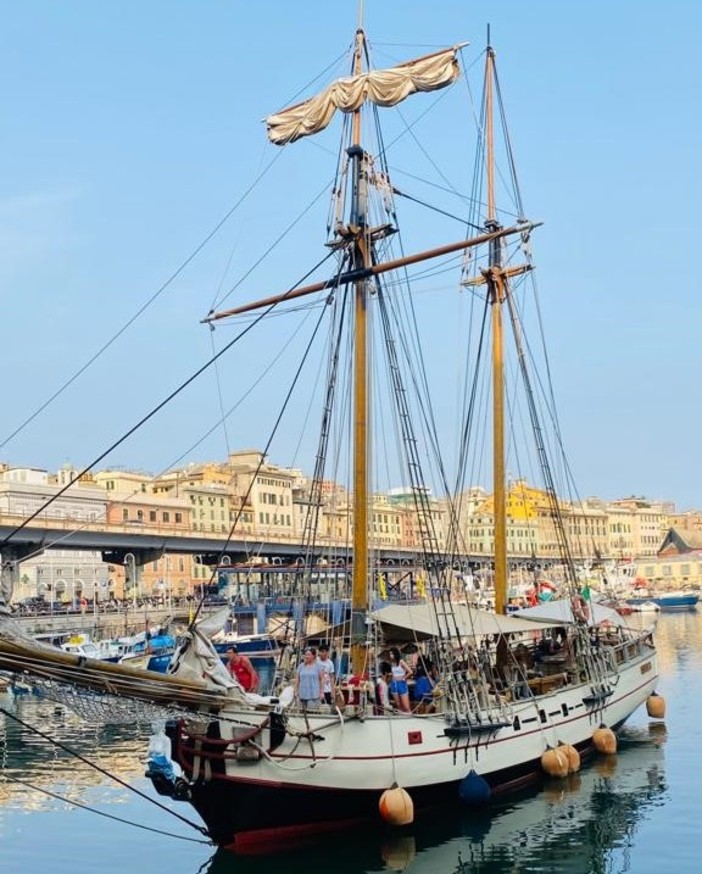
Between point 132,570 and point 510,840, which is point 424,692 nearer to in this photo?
point 510,840

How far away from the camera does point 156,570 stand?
148m

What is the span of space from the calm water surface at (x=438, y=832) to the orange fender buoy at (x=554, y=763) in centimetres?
47

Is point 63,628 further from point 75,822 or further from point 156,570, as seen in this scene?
point 156,570

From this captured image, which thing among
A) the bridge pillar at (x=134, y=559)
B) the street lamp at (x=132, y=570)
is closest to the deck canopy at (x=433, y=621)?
the street lamp at (x=132, y=570)

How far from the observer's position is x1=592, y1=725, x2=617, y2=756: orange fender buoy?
2958 cm

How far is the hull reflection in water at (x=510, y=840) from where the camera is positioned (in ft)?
65.7

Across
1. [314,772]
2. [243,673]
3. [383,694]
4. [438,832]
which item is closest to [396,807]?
[314,772]

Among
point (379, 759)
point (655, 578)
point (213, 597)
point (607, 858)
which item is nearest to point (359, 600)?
point (379, 759)

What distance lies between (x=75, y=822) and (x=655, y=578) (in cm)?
16470

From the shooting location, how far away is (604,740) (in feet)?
97.2

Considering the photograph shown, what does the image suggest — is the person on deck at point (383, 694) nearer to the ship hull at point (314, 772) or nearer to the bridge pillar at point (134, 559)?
the ship hull at point (314, 772)

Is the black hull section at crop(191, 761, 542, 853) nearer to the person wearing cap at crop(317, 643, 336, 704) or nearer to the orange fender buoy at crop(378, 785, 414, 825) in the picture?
the orange fender buoy at crop(378, 785, 414, 825)

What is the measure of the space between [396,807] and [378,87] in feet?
62.8

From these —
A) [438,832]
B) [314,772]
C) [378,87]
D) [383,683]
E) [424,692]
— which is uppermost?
[378,87]
